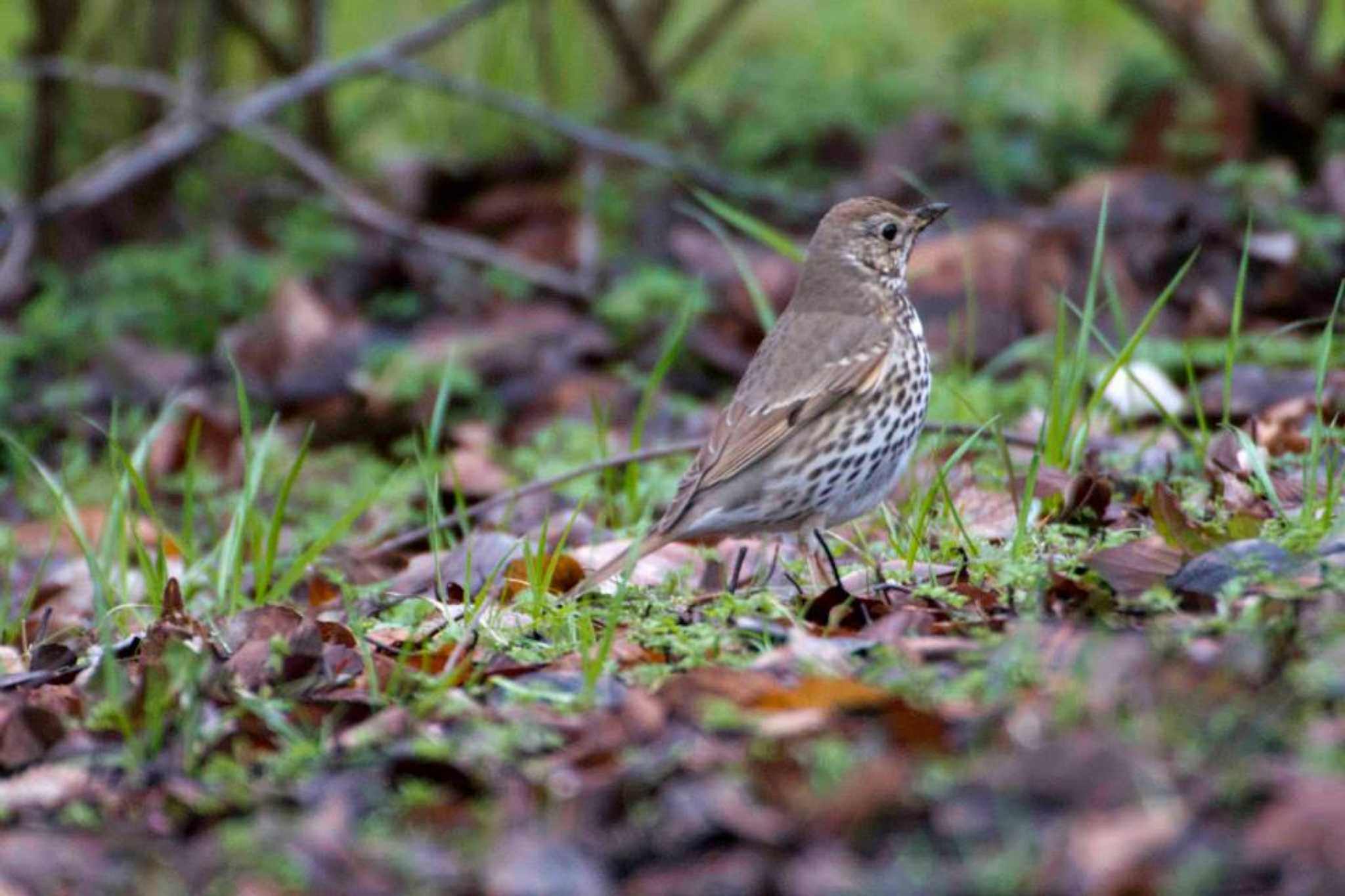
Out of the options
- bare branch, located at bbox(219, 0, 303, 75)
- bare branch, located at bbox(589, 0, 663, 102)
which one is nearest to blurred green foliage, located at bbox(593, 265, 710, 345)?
bare branch, located at bbox(589, 0, 663, 102)

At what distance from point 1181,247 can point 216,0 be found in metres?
4.64

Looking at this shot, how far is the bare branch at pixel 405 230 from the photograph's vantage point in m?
8.45

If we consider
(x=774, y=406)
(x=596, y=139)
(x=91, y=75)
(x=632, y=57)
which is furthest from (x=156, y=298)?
(x=774, y=406)

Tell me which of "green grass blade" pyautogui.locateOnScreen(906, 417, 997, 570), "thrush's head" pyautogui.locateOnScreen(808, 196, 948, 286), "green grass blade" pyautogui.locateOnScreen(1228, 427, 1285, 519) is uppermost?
"thrush's head" pyautogui.locateOnScreen(808, 196, 948, 286)

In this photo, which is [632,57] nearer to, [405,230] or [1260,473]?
[405,230]

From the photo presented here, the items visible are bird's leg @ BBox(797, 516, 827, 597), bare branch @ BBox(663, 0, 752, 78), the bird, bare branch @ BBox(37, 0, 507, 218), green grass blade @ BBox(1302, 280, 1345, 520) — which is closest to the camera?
green grass blade @ BBox(1302, 280, 1345, 520)

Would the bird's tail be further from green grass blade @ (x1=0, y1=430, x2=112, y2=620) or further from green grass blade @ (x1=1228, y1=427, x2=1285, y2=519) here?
green grass blade @ (x1=1228, y1=427, x2=1285, y2=519)

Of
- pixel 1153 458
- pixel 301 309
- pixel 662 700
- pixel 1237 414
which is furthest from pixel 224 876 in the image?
pixel 301 309

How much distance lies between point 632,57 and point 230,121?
2026 mm

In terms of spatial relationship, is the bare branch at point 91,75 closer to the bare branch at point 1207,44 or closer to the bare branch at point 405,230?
the bare branch at point 405,230

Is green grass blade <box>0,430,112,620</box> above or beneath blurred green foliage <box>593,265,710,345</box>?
above

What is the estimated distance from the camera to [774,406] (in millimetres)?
4863

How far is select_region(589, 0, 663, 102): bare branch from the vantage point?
9.04 metres

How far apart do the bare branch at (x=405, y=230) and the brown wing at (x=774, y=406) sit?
3.51 meters
